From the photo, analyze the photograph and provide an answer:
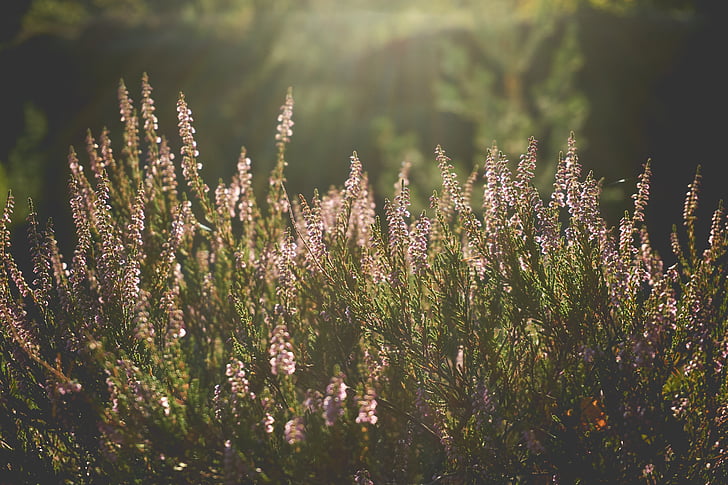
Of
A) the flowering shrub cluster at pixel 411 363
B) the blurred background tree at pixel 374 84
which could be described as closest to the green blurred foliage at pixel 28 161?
the blurred background tree at pixel 374 84

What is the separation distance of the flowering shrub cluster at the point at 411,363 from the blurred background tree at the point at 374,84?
20.3ft

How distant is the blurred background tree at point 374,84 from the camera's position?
10.1 metres

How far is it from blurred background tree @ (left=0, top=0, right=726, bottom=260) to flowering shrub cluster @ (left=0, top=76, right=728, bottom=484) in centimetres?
619

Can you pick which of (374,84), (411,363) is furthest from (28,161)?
(411,363)

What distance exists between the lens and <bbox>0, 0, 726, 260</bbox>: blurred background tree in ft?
33.1

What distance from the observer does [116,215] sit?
3889mm

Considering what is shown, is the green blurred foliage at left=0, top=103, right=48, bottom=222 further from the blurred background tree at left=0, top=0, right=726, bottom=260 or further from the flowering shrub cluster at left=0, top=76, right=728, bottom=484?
the flowering shrub cluster at left=0, top=76, right=728, bottom=484

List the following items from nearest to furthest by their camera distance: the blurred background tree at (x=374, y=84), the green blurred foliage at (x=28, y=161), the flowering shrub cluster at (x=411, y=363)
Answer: the flowering shrub cluster at (x=411, y=363) → the green blurred foliage at (x=28, y=161) → the blurred background tree at (x=374, y=84)

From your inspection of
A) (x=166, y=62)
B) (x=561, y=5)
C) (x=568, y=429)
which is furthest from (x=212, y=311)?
(x=561, y=5)

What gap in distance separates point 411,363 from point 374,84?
10.1 metres

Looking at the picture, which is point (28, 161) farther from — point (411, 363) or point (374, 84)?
point (411, 363)

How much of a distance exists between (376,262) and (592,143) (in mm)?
8914

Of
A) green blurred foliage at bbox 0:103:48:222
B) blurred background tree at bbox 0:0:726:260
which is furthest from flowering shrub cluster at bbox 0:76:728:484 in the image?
green blurred foliage at bbox 0:103:48:222

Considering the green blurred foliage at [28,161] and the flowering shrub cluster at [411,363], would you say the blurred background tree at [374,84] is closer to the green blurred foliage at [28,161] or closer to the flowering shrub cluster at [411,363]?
the green blurred foliage at [28,161]
